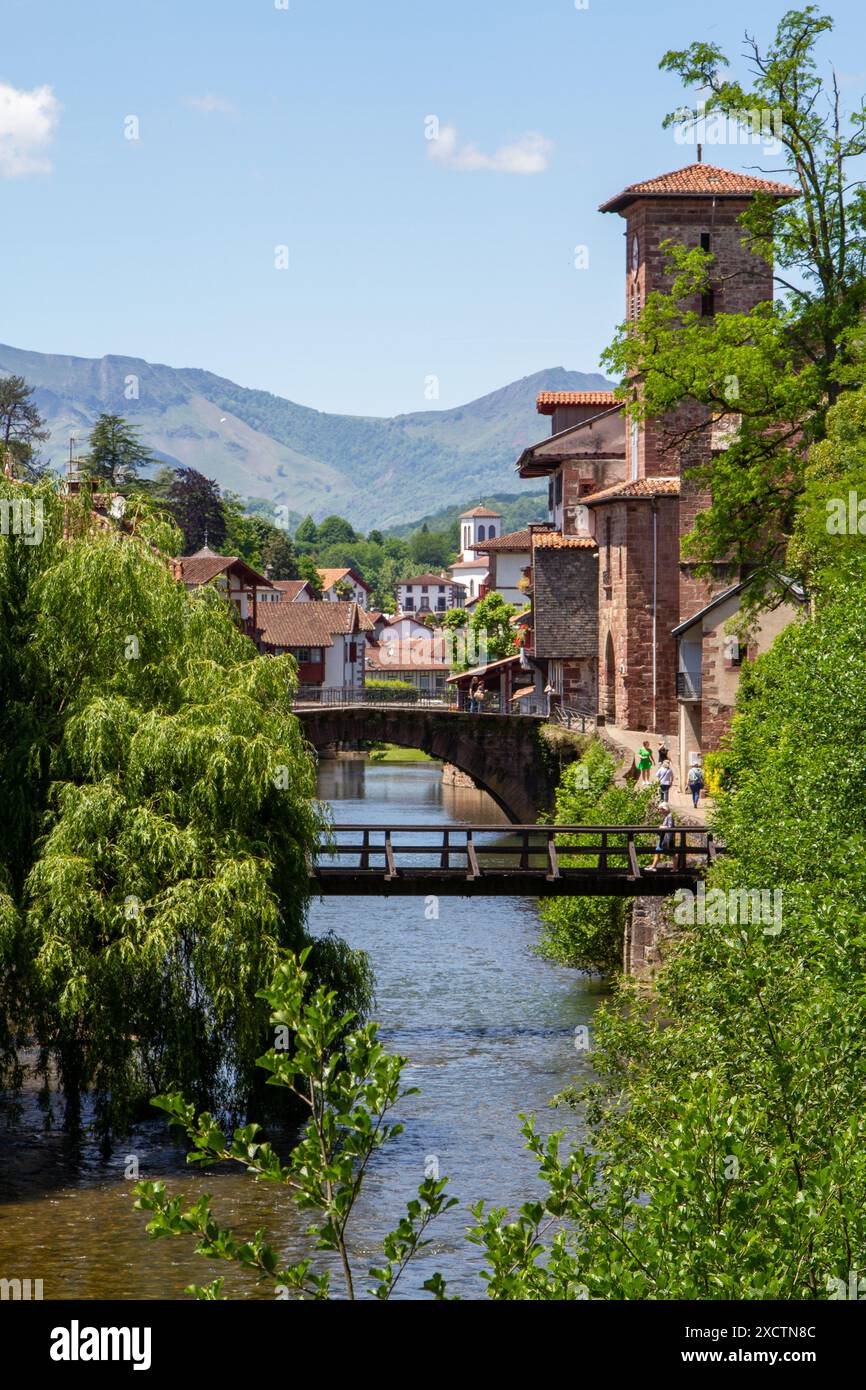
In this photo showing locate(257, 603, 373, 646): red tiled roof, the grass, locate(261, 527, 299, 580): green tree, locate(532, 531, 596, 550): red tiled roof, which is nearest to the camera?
locate(532, 531, 596, 550): red tiled roof

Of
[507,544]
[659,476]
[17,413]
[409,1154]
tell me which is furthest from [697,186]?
[17,413]

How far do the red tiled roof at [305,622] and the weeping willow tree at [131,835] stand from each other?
291ft

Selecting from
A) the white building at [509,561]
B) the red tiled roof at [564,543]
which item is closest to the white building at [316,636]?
the white building at [509,561]

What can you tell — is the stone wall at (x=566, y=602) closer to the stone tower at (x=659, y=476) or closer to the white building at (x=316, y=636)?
the stone tower at (x=659, y=476)

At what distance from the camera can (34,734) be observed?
86.0 feet

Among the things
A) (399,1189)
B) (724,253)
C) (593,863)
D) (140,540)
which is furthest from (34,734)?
(724,253)

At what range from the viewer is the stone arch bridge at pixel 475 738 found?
65250mm

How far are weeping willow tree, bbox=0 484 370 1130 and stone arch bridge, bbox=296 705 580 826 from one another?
123 feet

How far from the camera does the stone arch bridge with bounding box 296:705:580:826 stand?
6525cm

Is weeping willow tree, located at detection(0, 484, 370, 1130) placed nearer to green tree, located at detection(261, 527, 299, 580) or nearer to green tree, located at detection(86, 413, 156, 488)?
green tree, located at detection(86, 413, 156, 488)

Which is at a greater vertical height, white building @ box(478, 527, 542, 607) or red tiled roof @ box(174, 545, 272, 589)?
white building @ box(478, 527, 542, 607)

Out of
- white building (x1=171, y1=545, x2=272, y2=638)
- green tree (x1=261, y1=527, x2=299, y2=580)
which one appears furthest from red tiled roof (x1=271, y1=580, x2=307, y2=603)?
white building (x1=171, y1=545, x2=272, y2=638)
